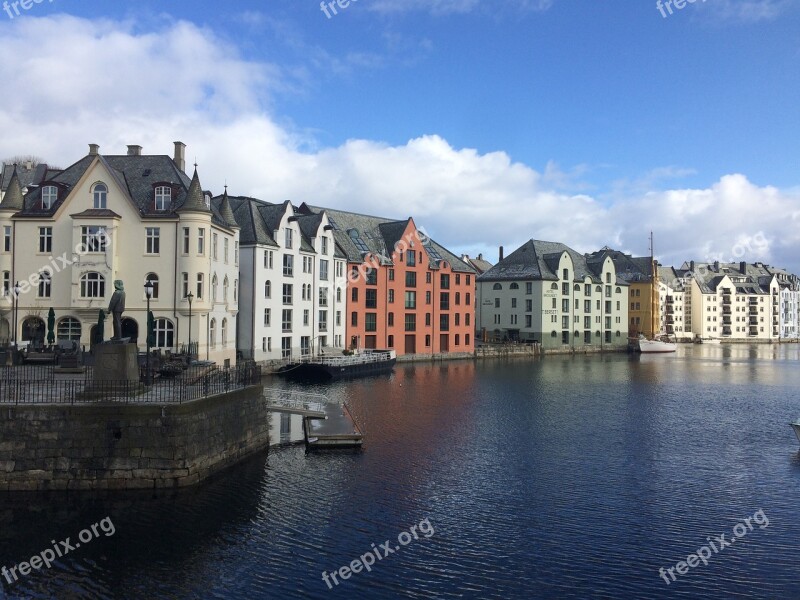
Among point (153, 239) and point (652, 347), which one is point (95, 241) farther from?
point (652, 347)

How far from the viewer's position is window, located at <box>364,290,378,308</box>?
84.1 m

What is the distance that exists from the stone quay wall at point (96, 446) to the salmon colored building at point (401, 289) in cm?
5516

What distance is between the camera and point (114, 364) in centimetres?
2691

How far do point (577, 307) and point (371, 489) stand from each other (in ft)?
322

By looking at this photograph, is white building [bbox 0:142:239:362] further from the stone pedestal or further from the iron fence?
the stone pedestal

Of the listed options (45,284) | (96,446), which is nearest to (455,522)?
(96,446)

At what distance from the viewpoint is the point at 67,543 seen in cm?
2016

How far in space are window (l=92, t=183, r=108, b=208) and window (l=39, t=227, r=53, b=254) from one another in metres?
4.04

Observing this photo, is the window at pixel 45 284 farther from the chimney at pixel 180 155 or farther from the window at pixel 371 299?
the window at pixel 371 299

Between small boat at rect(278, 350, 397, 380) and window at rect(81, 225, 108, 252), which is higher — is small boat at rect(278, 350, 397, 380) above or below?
below

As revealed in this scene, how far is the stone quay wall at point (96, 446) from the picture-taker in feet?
78.6

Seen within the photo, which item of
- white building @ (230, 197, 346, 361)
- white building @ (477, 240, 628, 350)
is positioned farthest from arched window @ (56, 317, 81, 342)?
white building @ (477, 240, 628, 350)

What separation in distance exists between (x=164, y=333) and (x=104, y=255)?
7031 millimetres

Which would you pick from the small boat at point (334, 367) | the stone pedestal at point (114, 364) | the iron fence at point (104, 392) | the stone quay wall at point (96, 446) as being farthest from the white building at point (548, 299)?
the stone quay wall at point (96, 446)
